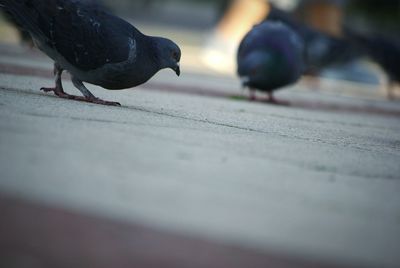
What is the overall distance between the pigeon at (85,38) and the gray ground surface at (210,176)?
31 centimetres

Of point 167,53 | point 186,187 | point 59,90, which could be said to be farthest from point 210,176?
point 59,90

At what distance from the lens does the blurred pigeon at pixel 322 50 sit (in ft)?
49.1

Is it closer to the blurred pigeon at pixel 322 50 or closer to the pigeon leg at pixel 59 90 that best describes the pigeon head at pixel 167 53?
the pigeon leg at pixel 59 90

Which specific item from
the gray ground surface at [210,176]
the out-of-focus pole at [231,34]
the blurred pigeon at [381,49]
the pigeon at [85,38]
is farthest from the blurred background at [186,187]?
the out-of-focus pole at [231,34]

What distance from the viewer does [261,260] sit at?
2.33 m

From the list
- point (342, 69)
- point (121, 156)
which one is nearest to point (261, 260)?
point (121, 156)

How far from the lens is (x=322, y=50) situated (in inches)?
617

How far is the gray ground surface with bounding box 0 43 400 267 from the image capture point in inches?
105

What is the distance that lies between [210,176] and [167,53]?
2827 mm

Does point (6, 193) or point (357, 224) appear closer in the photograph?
point (6, 193)

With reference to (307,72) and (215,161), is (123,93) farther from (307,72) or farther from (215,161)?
(307,72)

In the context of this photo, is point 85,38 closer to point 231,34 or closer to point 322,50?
point 322,50

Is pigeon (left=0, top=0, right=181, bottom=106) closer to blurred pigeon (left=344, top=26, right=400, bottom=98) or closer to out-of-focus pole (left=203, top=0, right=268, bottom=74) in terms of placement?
blurred pigeon (left=344, top=26, right=400, bottom=98)

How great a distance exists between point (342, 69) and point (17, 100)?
14963 mm
